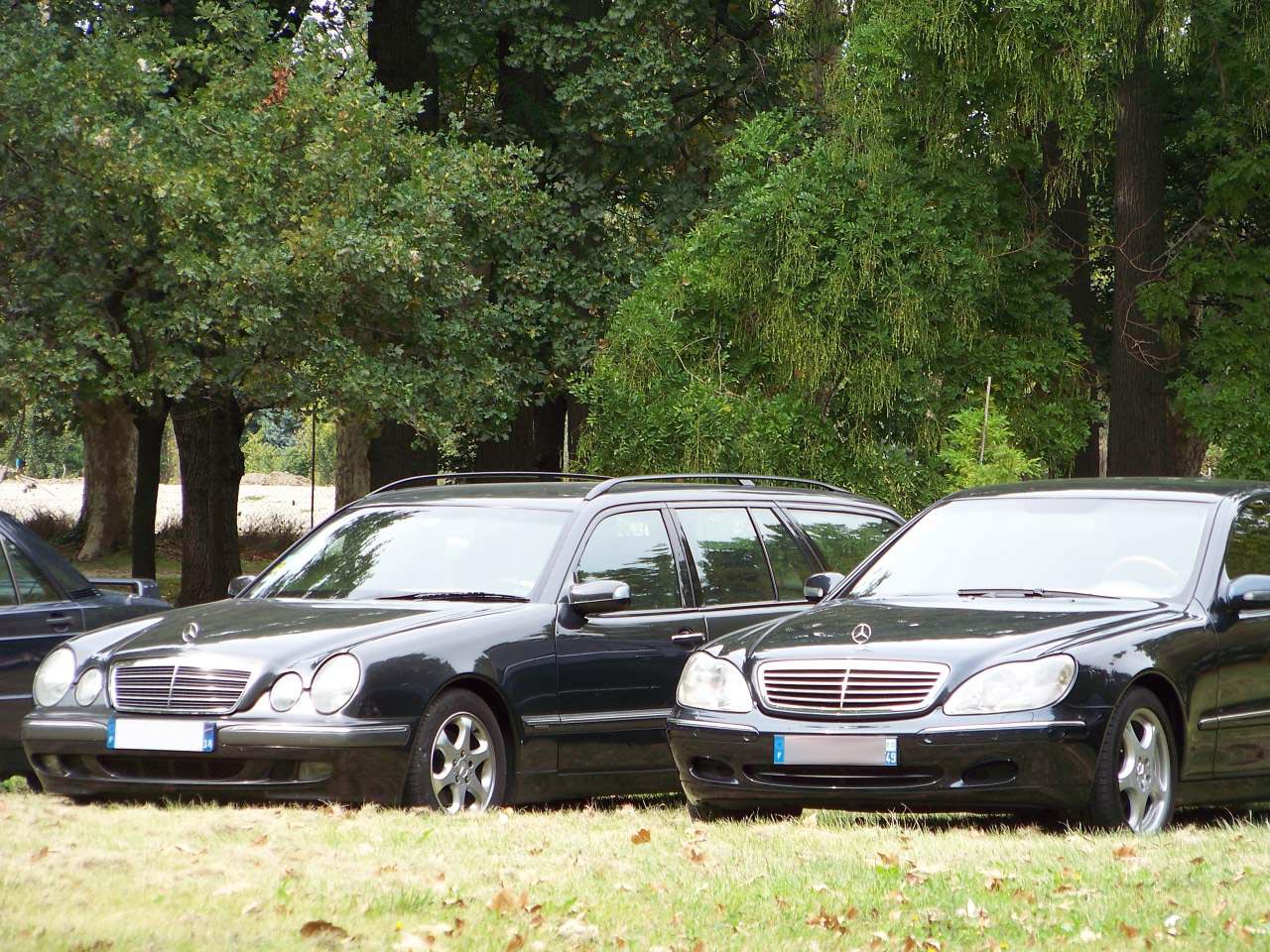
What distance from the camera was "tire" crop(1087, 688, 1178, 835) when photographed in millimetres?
7582

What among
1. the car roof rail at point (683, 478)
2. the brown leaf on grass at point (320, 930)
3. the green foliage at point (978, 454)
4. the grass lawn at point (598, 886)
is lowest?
the grass lawn at point (598, 886)

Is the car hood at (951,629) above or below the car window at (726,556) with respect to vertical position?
below

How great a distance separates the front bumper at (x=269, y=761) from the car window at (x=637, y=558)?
1765 millimetres

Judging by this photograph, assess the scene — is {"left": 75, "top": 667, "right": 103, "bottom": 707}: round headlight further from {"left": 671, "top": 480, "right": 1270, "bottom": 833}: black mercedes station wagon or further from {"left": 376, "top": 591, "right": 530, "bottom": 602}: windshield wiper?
{"left": 671, "top": 480, "right": 1270, "bottom": 833}: black mercedes station wagon

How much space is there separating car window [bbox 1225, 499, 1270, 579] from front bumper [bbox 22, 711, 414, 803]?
3843mm

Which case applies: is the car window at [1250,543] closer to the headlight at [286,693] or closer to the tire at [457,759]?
the tire at [457,759]

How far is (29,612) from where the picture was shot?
32.9 feet

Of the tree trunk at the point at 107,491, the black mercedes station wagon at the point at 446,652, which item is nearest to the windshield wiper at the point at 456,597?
the black mercedes station wagon at the point at 446,652

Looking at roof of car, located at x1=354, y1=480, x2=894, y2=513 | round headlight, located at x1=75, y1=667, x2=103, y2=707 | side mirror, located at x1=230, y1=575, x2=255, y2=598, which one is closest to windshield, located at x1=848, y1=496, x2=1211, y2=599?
roof of car, located at x1=354, y1=480, x2=894, y2=513

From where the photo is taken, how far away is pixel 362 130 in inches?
902

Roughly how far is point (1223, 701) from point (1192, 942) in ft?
10.3

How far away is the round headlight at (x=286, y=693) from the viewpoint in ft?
27.2

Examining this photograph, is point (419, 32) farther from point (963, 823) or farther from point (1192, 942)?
point (1192, 942)

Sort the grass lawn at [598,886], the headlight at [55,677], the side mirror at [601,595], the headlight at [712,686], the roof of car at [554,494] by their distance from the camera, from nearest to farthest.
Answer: the grass lawn at [598,886], the headlight at [712,686], the headlight at [55,677], the side mirror at [601,595], the roof of car at [554,494]
